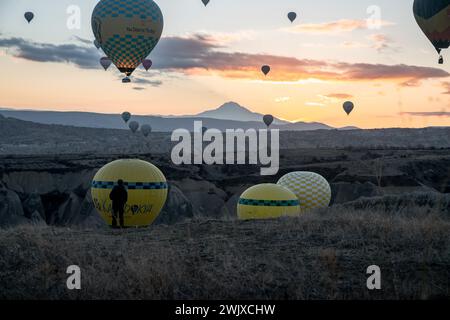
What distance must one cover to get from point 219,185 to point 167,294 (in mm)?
46448

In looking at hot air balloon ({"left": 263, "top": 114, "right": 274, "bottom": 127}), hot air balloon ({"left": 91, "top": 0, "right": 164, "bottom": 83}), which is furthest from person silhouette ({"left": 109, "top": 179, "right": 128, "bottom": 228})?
hot air balloon ({"left": 263, "top": 114, "right": 274, "bottom": 127})

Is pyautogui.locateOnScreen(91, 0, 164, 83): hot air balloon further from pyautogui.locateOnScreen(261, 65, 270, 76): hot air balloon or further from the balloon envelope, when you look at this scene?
pyautogui.locateOnScreen(261, 65, 270, 76): hot air balloon

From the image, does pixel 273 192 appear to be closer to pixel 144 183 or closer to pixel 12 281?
pixel 144 183

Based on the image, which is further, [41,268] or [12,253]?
[12,253]

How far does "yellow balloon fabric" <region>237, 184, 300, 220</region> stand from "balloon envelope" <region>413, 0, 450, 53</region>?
18.3 m

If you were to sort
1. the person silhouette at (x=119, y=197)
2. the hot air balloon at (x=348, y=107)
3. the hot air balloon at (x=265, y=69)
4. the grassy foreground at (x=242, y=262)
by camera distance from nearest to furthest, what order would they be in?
the grassy foreground at (x=242, y=262) < the person silhouette at (x=119, y=197) < the hot air balloon at (x=265, y=69) < the hot air balloon at (x=348, y=107)

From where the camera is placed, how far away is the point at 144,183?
23.0 m

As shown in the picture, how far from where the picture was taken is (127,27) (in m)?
35.4

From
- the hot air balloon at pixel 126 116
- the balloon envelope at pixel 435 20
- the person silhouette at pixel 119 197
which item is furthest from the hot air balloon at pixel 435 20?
the hot air balloon at pixel 126 116

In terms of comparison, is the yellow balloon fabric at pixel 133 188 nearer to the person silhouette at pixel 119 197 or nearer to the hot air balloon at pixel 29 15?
the person silhouette at pixel 119 197

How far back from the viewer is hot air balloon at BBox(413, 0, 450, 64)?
3622 cm

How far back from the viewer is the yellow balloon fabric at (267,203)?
2463cm

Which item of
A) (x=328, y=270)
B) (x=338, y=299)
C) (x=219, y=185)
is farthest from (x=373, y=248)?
(x=219, y=185)

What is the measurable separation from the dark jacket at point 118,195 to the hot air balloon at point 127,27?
55.0 feet
